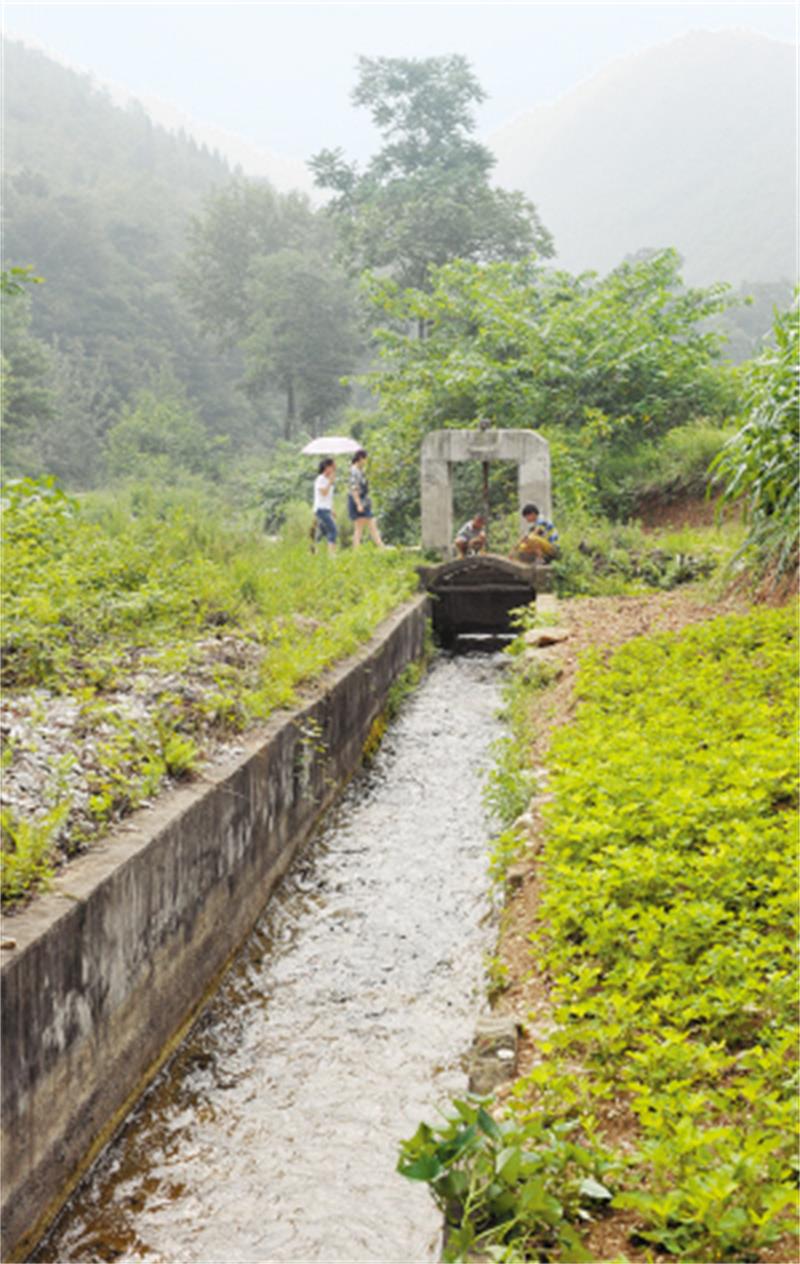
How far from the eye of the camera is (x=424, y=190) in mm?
37750

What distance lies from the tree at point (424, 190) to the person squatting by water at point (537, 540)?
22.6 meters

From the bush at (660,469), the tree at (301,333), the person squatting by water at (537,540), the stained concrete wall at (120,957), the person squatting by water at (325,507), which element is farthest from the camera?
the tree at (301,333)

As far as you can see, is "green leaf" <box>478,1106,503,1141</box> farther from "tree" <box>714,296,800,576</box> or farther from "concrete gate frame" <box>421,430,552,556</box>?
"concrete gate frame" <box>421,430,552,556</box>

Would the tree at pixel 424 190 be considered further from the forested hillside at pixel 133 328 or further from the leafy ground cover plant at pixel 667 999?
the leafy ground cover plant at pixel 667 999

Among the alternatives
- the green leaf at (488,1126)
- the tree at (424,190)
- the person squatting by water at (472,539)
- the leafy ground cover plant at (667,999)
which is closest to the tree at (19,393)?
the tree at (424,190)

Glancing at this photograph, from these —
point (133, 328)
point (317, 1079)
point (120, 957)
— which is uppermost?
point (133, 328)

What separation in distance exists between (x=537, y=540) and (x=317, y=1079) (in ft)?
40.1

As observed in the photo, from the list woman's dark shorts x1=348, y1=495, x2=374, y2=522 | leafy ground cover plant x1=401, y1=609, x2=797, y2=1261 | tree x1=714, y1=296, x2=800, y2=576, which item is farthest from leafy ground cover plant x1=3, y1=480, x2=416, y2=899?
woman's dark shorts x1=348, y1=495, x2=374, y2=522

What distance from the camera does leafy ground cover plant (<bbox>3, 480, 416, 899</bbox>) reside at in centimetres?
462

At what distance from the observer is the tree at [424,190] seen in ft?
123

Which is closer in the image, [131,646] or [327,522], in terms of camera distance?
[131,646]

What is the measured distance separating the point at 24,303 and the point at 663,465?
100ft

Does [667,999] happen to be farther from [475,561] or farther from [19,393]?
[19,393]

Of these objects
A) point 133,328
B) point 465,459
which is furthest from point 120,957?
point 133,328
